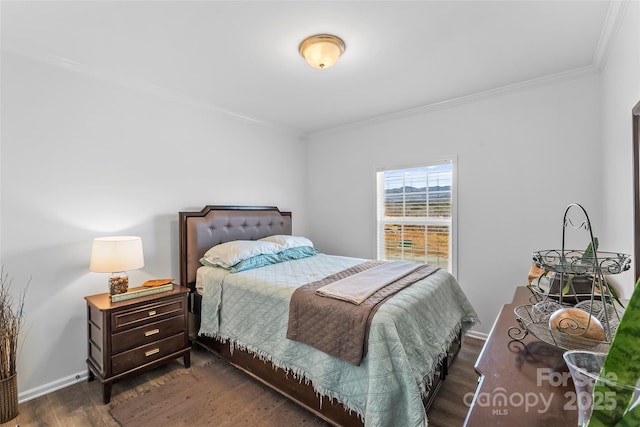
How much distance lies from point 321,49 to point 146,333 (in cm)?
244

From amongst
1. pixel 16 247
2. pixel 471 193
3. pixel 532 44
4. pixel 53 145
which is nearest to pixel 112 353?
pixel 16 247

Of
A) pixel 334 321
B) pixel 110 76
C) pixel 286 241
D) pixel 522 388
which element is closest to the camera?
pixel 522 388

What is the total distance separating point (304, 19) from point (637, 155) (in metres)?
1.96

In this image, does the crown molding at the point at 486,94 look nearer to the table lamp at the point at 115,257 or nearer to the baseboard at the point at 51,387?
the table lamp at the point at 115,257

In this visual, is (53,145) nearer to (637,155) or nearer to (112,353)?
(112,353)

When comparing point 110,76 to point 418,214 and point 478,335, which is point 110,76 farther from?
point 478,335

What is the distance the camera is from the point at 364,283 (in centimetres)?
209

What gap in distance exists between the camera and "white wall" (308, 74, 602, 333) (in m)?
2.47

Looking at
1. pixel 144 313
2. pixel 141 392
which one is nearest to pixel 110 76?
pixel 144 313

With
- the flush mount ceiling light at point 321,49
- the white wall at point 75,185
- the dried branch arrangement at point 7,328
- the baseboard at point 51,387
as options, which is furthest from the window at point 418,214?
the dried branch arrangement at point 7,328

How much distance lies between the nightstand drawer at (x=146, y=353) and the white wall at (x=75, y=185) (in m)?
0.52

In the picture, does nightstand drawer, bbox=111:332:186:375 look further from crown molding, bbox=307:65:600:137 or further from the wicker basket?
crown molding, bbox=307:65:600:137

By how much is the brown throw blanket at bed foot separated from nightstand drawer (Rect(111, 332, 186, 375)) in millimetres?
1140

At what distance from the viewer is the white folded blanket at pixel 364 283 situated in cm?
182
